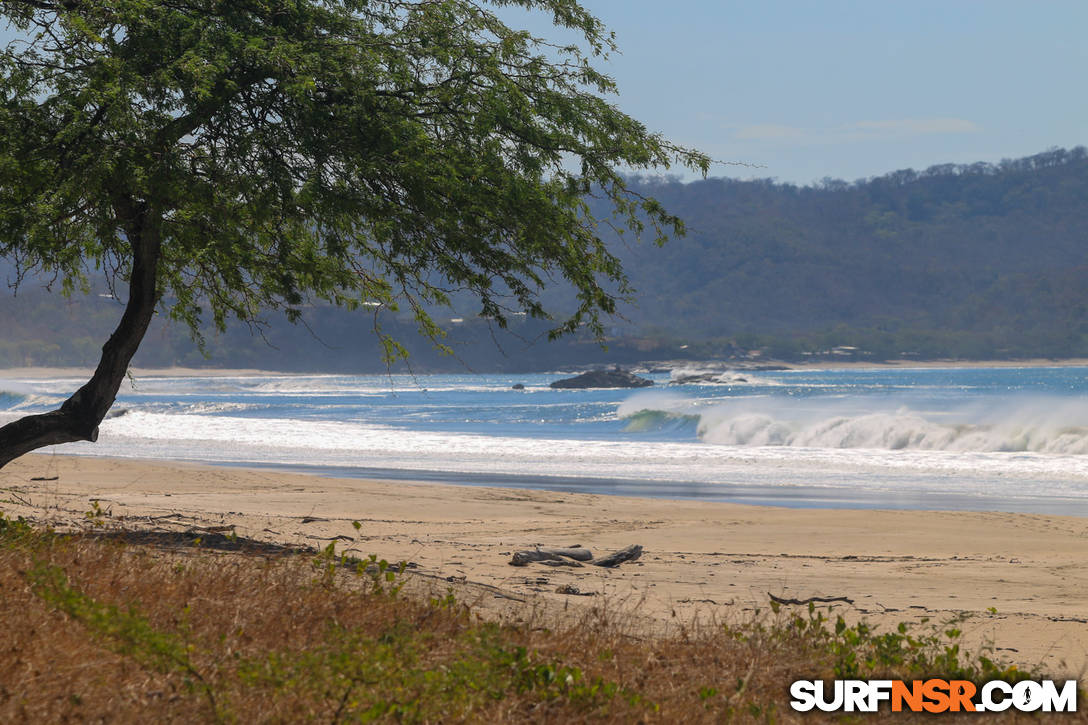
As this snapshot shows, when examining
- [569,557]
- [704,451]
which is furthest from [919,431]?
[569,557]

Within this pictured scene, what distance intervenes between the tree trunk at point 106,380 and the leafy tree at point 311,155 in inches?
0.7

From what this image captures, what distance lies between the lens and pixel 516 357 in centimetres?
18038

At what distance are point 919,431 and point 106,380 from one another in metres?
26.3

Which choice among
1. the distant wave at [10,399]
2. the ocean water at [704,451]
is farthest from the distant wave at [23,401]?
the ocean water at [704,451]

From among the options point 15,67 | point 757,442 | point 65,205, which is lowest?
point 757,442

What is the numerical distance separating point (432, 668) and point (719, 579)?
16.9 ft

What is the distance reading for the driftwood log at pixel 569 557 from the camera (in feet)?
31.8

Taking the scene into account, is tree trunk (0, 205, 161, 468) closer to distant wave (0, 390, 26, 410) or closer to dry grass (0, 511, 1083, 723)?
dry grass (0, 511, 1083, 723)

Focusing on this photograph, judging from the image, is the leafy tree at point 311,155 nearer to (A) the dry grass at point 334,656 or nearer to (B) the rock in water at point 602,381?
(A) the dry grass at point 334,656

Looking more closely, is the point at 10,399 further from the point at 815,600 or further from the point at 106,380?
the point at 815,600

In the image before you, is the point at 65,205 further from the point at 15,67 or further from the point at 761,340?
the point at 761,340

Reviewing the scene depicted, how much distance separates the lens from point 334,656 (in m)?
4.56

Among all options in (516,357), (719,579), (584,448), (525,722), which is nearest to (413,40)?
(719,579)

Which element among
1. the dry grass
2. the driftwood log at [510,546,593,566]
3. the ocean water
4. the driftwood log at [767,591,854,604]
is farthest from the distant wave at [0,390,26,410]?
the dry grass
